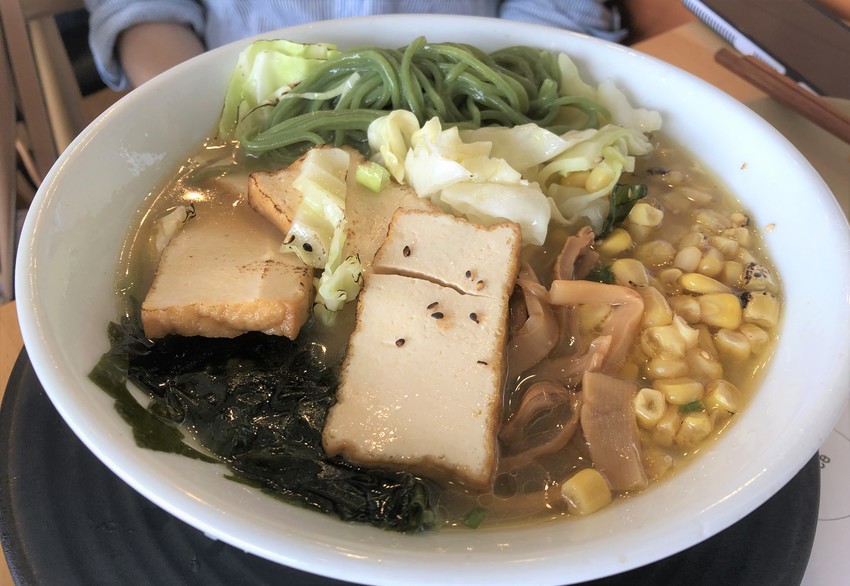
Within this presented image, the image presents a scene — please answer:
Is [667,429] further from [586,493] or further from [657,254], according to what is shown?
[657,254]

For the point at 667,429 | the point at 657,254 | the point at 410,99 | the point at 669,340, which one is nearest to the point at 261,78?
the point at 410,99

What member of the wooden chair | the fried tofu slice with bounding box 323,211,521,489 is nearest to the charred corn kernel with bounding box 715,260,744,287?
the fried tofu slice with bounding box 323,211,521,489

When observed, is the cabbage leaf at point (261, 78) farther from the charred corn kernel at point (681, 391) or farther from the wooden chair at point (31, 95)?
the charred corn kernel at point (681, 391)

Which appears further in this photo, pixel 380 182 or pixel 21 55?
pixel 21 55

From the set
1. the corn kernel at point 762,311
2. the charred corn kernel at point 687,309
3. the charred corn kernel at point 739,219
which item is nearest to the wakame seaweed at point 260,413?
the charred corn kernel at point 687,309

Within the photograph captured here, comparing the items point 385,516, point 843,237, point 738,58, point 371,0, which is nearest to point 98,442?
point 385,516

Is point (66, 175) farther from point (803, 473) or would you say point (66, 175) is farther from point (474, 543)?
point (803, 473)
